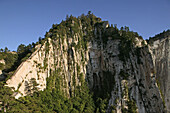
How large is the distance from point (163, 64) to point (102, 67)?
774 inches

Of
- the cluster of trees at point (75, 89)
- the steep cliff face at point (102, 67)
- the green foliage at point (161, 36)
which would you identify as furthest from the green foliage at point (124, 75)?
the green foliage at point (161, 36)

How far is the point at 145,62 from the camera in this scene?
151ft

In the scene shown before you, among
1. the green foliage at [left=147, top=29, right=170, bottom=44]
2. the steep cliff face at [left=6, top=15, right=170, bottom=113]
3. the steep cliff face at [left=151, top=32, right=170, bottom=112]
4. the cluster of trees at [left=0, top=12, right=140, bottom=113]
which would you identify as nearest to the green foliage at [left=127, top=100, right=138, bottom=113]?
the steep cliff face at [left=6, top=15, right=170, bottom=113]

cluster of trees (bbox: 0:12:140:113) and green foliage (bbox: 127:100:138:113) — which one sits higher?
cluster of trees (bbox: 0:12:140:113)

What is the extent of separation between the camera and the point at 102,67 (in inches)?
2124

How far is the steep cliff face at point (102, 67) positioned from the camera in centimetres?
4150

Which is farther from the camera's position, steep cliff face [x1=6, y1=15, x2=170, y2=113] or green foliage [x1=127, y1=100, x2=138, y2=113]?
steep cliff face [x1=6, y1=15, x2=170, y2=113]

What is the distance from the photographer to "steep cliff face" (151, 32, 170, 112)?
141ft

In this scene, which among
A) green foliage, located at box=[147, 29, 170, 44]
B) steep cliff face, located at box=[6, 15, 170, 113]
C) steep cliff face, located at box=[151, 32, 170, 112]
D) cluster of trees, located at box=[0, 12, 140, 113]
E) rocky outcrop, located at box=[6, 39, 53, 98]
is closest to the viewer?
cluster of trees, located at box=[0, 12, 140, 113]

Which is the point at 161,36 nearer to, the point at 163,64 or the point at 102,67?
the point at 163,64

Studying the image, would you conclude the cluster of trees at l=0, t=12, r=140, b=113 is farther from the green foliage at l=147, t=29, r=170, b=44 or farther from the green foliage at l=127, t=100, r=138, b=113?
the green foliage at l=127, t=100, r=138, b=113

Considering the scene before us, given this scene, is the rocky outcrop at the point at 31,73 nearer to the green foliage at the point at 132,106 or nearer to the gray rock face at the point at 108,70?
the gray rock face at the point at 108,70

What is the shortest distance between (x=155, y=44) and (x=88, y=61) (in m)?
23.8

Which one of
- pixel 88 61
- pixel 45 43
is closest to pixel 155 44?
pixel 88 61
